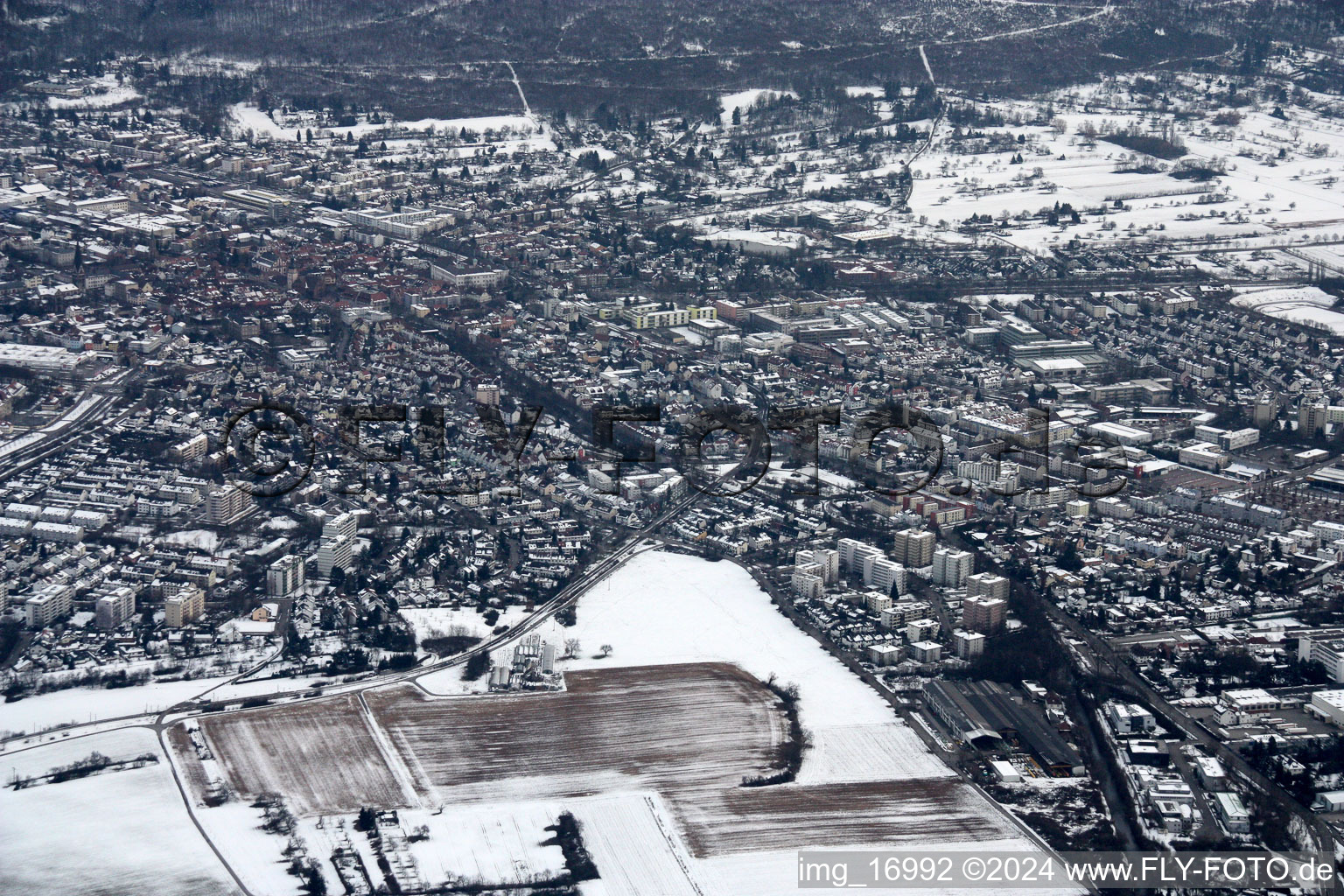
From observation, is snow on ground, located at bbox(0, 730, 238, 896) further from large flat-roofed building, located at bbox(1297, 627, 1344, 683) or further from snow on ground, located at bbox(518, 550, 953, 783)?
large flat-roofed building, located at bbox(1297, 627, 1344, 683)

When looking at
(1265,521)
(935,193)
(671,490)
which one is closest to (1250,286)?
(935,193)

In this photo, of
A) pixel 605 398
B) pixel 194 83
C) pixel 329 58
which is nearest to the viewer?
pixel 605 398

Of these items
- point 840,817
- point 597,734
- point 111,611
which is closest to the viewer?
point 840,817

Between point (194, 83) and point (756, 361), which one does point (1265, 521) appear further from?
point (194, 83)

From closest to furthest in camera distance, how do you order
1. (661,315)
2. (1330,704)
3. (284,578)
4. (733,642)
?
(1330,704) → (733,642) → (284,578) → (661,315)

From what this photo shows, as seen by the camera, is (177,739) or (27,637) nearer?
(177,739)

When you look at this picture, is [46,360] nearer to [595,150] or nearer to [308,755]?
[308,755]

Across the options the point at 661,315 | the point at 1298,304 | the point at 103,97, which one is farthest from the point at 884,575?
the point at 103,97
